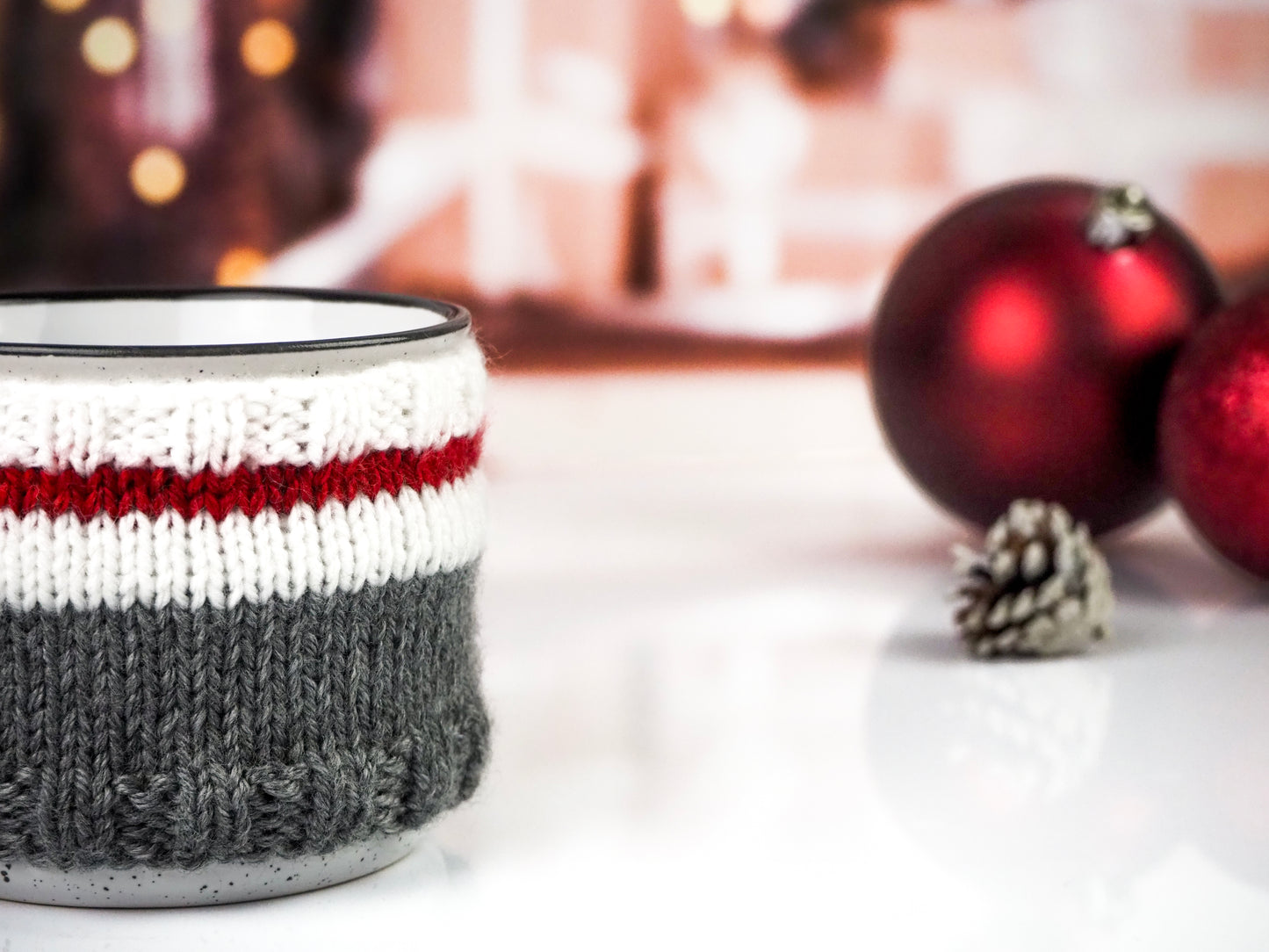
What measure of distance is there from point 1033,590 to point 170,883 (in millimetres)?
407

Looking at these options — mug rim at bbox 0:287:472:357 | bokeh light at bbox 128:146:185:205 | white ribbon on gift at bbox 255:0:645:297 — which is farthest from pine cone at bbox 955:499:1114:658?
bokeh light at bbox 128:146:185:205

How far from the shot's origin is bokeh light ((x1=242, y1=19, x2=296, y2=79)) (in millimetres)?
965

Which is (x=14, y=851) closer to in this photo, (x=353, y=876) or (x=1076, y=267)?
(x=353, y=876)

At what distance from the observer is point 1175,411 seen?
75cm

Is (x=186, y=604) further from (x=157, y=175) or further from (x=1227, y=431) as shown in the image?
(x=157, y=175)

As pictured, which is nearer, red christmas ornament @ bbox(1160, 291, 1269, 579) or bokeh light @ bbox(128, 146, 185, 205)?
red christmas ornament @ bbox(1160, 291, 1269, 579)

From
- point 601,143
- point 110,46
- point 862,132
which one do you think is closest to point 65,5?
point 110,46

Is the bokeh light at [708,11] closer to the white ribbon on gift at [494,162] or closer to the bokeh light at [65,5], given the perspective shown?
the white ribbon on gift at [494,162]

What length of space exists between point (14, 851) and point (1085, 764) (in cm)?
35

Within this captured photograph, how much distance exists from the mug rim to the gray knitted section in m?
0.06

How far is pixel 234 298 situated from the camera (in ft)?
1.62

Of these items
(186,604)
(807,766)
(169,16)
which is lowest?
(807,766)

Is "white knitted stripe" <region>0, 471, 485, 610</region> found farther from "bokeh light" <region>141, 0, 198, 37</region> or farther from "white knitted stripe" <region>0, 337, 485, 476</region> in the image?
"bokeh light" <region>141, 0, 198, 37</region>

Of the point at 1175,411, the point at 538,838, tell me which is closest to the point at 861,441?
the point at 1175,411
